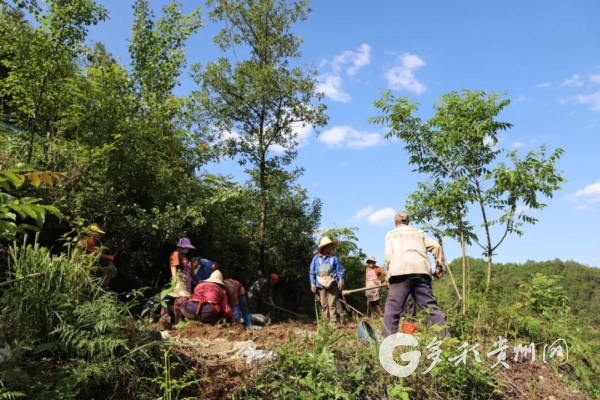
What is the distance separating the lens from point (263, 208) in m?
12.9

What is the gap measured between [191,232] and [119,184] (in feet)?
5.56

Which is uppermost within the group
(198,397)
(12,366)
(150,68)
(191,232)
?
(150,68)

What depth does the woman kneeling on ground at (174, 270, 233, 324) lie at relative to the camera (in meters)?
5.75

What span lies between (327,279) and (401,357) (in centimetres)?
406

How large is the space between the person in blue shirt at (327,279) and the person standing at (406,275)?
271cm

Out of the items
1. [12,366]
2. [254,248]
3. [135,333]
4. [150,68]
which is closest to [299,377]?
[135,333]

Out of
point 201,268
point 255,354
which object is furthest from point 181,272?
point 255,354

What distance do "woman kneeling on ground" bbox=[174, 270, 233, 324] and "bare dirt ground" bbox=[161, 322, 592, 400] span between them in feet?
0.64

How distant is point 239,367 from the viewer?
11.4 ft

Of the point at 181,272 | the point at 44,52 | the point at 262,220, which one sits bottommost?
the point at 181,272

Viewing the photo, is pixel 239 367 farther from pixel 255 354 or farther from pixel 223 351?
pixel 223 351

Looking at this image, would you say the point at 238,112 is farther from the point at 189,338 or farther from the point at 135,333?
the point at 135,333

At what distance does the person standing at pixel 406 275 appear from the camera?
15.3 ft

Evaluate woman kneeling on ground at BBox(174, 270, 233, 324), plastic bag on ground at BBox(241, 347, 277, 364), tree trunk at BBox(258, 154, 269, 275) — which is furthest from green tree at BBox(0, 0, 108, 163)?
tree trunk at BBox(258, 154, 269, 275)
